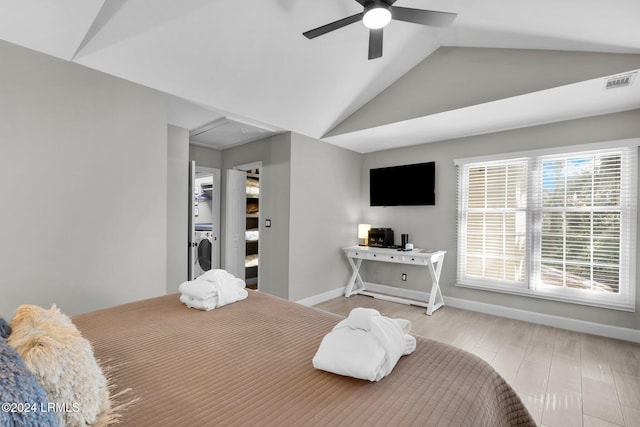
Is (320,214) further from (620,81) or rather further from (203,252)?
(620,81)

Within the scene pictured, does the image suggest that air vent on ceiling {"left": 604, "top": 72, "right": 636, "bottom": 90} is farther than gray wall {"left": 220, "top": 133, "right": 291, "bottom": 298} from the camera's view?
No

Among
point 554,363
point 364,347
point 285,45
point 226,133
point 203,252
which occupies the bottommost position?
point 554,363

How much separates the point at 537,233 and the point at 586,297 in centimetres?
82

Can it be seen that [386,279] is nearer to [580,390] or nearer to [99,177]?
[580,390]

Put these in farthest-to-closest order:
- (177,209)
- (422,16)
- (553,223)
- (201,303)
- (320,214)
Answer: (320,214)
(177,209)
(553,223)
(422,16)
(201,303)

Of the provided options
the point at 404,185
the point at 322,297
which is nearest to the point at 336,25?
the point at 404,185

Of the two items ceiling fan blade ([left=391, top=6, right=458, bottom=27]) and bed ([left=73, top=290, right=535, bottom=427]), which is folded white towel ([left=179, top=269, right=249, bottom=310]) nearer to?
bed ([left=73, top=290, right=535, bottom=427])

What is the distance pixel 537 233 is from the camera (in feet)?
11.7

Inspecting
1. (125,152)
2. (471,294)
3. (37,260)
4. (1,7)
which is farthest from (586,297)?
(1,7)

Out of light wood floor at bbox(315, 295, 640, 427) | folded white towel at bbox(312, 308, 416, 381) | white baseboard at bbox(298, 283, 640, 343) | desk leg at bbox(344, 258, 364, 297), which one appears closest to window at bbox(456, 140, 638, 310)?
white baseboard at bbox(298, 283, 640, 343)

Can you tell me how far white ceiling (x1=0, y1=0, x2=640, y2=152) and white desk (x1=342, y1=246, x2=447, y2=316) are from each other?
5.51 feet

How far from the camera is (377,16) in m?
1.92

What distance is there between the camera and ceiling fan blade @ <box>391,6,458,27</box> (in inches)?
75.7

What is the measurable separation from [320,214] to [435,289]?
6.22ft
